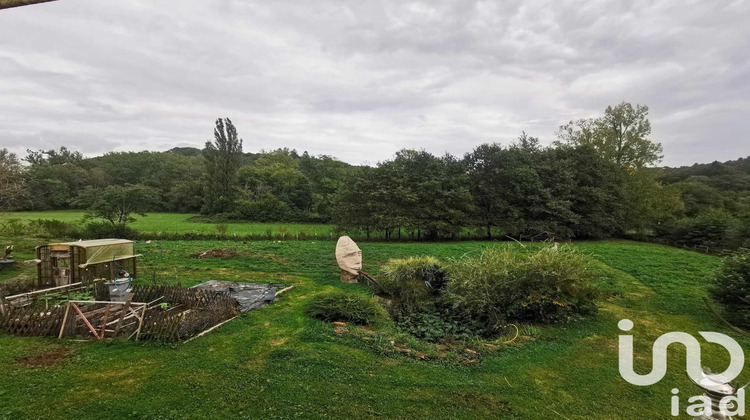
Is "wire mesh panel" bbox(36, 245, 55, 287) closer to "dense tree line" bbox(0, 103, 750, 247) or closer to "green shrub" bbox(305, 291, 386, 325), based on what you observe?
"green shrub" bbox(305, 291, 386, 325)

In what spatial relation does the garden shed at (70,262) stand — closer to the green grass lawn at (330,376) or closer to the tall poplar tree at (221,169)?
the green grass lawn at (330,376)

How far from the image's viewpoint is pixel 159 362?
5.46 metres

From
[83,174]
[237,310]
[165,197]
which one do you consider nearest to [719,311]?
[237,310]

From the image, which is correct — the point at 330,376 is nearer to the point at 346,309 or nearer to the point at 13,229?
the point at 346,309

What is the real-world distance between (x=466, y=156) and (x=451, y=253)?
13298 millimetres

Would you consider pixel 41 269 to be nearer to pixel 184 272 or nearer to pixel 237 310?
pixel 184 272

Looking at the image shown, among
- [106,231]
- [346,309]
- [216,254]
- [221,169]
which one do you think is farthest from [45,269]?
[221,169]

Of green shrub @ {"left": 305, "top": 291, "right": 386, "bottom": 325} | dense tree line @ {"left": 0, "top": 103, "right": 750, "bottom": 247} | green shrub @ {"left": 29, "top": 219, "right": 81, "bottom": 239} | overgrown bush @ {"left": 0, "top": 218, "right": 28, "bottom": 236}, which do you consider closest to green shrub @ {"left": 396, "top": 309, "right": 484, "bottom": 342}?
green shrub @ {"left": 305, "top": 291, "right": 386, "bottom": 325}

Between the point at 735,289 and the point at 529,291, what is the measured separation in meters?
4.69

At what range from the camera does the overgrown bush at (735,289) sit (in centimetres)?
762

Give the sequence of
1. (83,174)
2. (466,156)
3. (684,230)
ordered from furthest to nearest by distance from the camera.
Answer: (83,174) → (466,156) → (684,230)

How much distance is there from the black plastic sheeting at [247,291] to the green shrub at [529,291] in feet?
17.0

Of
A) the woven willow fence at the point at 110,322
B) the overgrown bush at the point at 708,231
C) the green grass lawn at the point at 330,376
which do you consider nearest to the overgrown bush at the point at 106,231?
the woven willow fence at the point at 110,322

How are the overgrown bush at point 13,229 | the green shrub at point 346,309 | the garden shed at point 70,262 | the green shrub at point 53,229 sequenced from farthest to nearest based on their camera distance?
1. the green shrub at point 53,229
2. the overgrown bush at point 13,229
3. the garden shed at point 70,262
4. the green shrub at point 346,309
